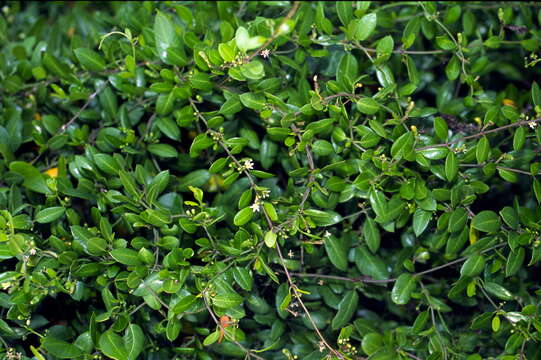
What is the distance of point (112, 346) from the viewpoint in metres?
1.26

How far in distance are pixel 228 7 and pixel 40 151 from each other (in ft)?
2.37

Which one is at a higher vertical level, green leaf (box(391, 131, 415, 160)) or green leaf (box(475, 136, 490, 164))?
green leaf (box(391, 131, 415, 160))

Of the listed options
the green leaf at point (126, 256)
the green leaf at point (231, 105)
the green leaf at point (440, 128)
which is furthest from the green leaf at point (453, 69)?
the green leaf at point (126, 256)

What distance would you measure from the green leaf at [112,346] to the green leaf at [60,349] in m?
0.09

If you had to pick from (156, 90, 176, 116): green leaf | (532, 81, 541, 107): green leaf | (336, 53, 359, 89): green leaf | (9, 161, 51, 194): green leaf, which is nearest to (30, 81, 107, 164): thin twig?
(9, 161, 51, 194): green leaf

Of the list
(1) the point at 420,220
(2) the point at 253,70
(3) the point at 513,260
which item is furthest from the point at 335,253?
(2) the point at 253,70

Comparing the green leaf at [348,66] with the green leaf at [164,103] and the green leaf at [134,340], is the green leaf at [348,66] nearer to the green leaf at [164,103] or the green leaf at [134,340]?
the green leaf at [164,103]

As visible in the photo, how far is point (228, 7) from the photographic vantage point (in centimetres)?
169

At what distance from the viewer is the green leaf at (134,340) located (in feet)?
4.15

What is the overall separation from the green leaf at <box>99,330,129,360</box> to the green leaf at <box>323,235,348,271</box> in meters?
0.57

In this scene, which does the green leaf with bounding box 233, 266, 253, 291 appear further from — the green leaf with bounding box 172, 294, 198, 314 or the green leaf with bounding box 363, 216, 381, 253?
the green leaf with bounding box 363, 216, 381, 253

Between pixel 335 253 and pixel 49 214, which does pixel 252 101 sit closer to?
pixel 335 253

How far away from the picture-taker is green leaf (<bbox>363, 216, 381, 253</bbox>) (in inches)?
57.4

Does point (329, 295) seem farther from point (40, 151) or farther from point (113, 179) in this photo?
point (40, 151)
